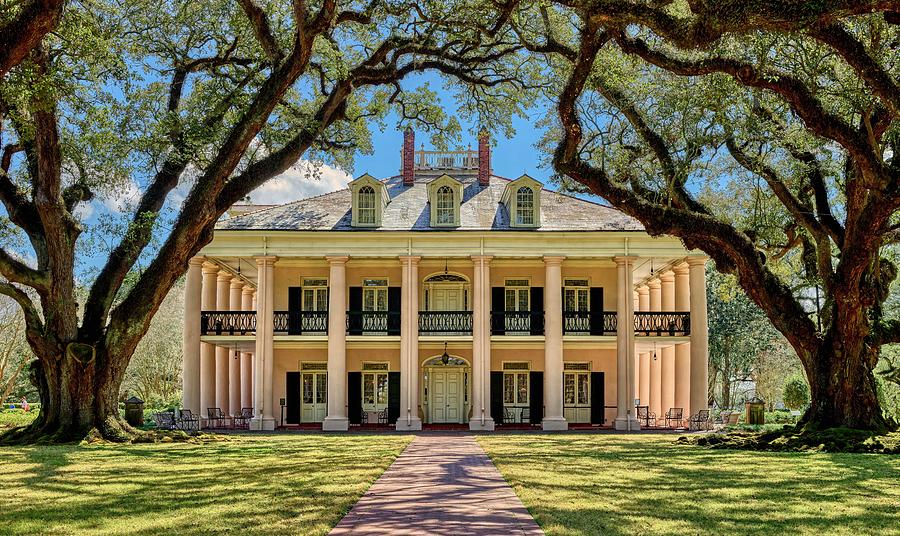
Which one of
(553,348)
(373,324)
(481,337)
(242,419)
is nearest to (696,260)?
(553,348)

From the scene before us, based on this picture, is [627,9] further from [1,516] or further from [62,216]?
[62,216]

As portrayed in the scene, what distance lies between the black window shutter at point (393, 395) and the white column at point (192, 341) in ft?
21.3

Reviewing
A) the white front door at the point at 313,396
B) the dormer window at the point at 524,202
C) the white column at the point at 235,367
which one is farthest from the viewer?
the white column at the point at 235,367

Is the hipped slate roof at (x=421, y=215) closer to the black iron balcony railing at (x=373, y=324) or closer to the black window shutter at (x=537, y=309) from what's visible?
the black window shutter at (x=537, y=309)

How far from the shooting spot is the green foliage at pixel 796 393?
114 feet

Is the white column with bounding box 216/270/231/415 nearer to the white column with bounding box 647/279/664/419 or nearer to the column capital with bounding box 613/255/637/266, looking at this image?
the column capital with bounding box 613/255/637/266

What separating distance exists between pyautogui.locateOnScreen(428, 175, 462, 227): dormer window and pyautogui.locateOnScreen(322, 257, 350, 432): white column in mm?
3263

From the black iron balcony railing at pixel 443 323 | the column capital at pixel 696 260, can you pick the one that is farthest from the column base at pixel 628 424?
the black iron balcony railing at pixel 443 323

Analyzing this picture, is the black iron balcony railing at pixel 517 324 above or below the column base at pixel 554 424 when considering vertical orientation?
above

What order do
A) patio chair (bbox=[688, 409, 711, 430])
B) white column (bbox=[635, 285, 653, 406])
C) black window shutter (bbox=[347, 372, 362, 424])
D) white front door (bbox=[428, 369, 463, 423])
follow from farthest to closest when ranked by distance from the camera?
white column (bbox=[635, 285, 653, 406]) → white front door (bbox=[428, 369, 463, 423]) → black window shutter (bbox=[347, 372, 362, 424]) → patio chair (bbox=[688, 409, 711, 430])

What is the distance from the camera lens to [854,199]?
17891 millimetres

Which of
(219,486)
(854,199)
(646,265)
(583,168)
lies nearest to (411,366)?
(646,265)

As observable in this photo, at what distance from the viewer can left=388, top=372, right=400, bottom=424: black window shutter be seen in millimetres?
29859

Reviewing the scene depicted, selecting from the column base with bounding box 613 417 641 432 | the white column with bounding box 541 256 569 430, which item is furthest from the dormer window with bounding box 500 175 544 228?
the column base with bounding box 613 417 641 432
